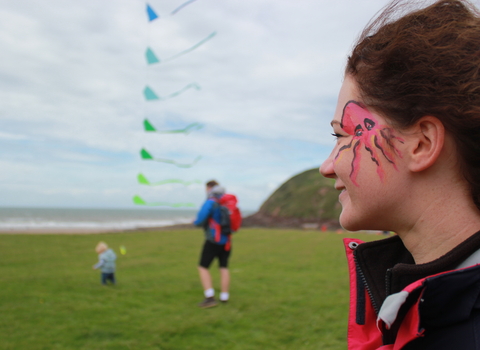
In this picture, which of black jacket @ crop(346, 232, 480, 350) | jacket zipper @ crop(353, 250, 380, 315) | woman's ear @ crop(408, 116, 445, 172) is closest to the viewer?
black jacket @ crop(346, 232, 480, 350)

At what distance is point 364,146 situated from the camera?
1043mm

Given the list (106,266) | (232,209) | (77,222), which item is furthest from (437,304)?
(77,222)

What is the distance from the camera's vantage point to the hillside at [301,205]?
34.6m

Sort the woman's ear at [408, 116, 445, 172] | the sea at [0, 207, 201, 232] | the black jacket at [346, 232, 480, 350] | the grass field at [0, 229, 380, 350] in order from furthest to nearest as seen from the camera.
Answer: the sea at [0, 207, 201, 232] < the grass field at [0, 229, 380, 350] < the woman's ear at [408, 116, 445, 172] < the black jacket at [346, 232, 480, 350]

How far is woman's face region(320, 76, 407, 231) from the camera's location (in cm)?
96

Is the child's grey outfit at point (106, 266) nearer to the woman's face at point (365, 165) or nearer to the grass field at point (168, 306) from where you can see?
the grass field at point (168, 306)

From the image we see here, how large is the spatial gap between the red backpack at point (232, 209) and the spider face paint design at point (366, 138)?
5696 millimetres

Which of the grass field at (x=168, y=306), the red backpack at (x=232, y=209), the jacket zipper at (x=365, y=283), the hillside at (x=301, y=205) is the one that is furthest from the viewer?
the hillside at (x=301, y=205)

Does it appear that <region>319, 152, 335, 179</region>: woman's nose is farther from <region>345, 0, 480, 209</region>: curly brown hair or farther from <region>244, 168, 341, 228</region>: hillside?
<region>244, 168, 341, 228</region>: hillside

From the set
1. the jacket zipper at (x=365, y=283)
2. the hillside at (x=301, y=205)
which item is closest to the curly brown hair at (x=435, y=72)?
the jacket zipper at (x=365, y=283)

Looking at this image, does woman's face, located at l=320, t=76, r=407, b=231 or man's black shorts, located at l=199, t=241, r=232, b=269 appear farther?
man's black shorts, located at l=199, t=241, r=232, b=269

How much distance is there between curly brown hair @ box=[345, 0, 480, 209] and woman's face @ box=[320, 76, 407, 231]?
0.05 m

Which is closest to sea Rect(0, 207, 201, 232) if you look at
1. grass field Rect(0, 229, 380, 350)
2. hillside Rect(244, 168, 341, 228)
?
hillside Rect(244, 168, 341, 228)

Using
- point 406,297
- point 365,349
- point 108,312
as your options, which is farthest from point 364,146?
point 108,312
